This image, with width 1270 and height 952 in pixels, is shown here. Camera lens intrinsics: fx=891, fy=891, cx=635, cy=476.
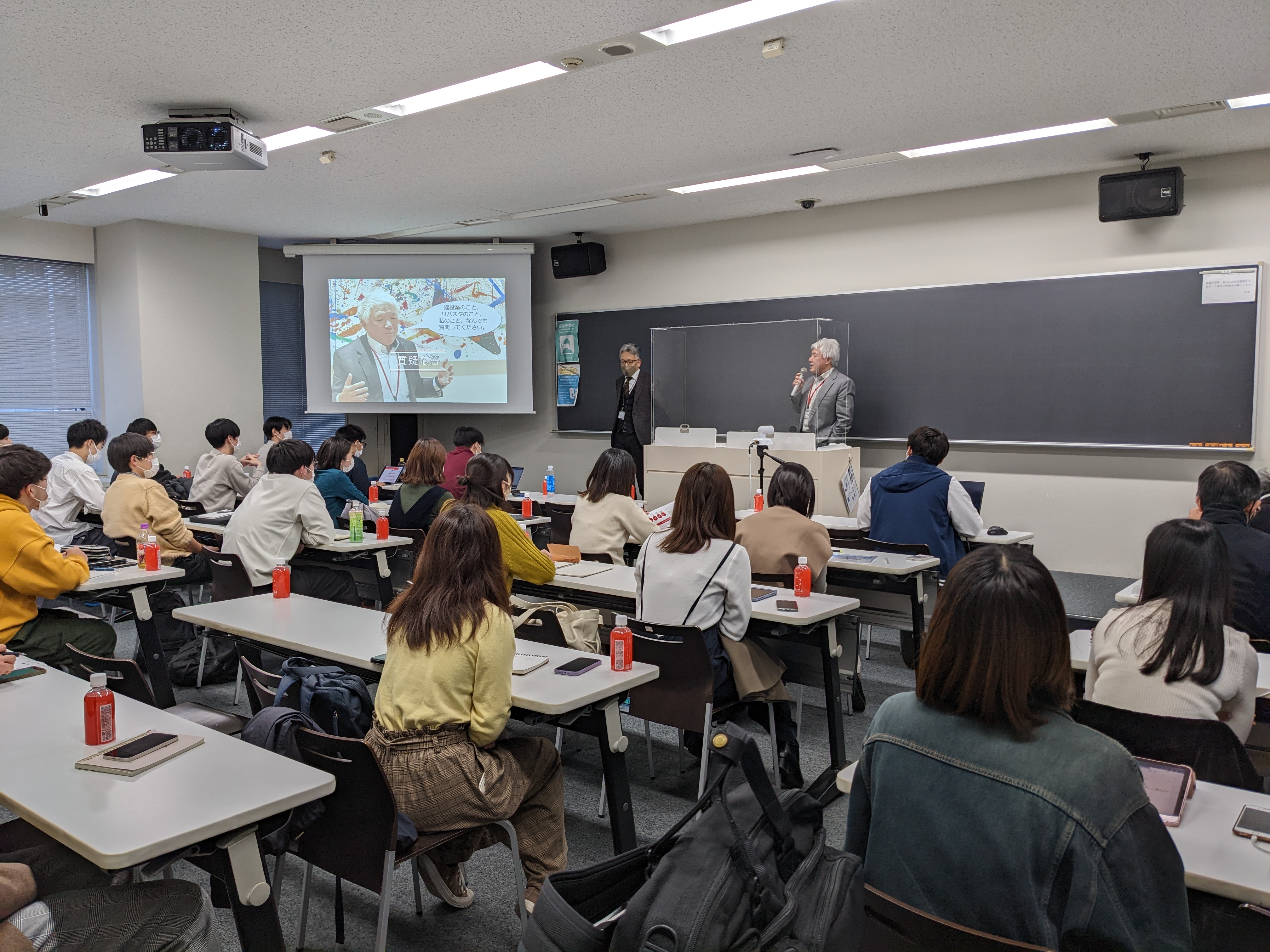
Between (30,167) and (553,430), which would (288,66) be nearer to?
(30,167)

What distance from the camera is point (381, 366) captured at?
8992mm

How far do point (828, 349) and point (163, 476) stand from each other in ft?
17.5

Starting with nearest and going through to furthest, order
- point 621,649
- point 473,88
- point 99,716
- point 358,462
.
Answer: point 99,716 < point 621,649 < point 473,88 < point 358,462

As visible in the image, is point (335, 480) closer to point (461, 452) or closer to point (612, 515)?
point (461, 452)

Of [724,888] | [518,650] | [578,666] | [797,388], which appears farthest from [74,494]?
[724,888]

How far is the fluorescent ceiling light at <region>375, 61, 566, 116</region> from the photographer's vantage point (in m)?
4.39

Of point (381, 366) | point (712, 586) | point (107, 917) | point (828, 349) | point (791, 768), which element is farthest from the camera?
point (381, 366)

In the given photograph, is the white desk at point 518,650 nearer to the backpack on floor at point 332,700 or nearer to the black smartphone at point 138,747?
the backpack on floor at point 332,700

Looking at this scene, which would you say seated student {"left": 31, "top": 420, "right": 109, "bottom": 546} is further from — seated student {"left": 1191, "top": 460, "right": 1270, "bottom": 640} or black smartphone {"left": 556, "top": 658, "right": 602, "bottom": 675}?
seated student {"left": 1191, "top": 460, "right": 1270, "bottom": 640}

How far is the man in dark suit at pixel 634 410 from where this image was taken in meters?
8.19

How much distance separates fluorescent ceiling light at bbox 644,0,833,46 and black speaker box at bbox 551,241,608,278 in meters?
4.69

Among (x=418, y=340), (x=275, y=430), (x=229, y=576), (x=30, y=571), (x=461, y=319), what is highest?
(x=461, y=319)

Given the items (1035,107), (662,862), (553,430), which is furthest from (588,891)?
(553,430)

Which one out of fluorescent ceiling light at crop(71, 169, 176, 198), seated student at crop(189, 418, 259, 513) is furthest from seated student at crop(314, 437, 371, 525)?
fluorescent ceiling light at crop(71, 169, 176, 198)
